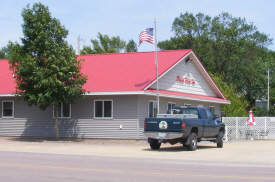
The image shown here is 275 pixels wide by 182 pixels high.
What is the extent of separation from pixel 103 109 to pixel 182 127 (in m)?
8.27

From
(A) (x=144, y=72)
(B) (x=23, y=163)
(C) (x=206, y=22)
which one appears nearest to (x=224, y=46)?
(C) (x=206, y=22)

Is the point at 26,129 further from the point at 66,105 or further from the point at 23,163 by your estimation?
the point at 23,163

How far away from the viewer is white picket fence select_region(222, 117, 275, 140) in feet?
96.5

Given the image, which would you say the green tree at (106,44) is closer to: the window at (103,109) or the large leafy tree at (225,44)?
the large leafy tree at (225,44)

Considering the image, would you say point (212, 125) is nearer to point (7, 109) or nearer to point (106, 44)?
point (7, 109)

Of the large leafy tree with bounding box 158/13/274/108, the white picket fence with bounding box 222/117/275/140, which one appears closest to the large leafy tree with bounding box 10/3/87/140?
the white picket fence with bounding box 222/117/275/140

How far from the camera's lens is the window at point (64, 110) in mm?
26411

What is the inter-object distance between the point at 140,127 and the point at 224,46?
109 feet

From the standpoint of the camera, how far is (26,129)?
27250 millimetres

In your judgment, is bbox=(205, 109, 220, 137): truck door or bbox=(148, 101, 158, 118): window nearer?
bbox=(205, 109, 220, 137): truck door

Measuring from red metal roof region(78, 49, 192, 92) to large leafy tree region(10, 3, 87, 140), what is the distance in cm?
189

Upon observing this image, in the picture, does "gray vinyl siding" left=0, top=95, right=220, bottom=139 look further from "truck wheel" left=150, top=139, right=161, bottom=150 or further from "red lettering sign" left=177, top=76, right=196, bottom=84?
"truck wheel" left=150, top=139, right=161, bottom=150

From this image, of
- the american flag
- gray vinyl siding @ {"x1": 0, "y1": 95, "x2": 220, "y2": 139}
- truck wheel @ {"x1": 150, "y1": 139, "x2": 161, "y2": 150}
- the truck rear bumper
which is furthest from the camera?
gray vinyl siding @ {"x1": 0, "y1": 95, "x2": 220, "y2": 139}

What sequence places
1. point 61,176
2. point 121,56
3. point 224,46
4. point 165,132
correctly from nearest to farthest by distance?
point 61,176, point 165,132, point 121,56, point 224,46
